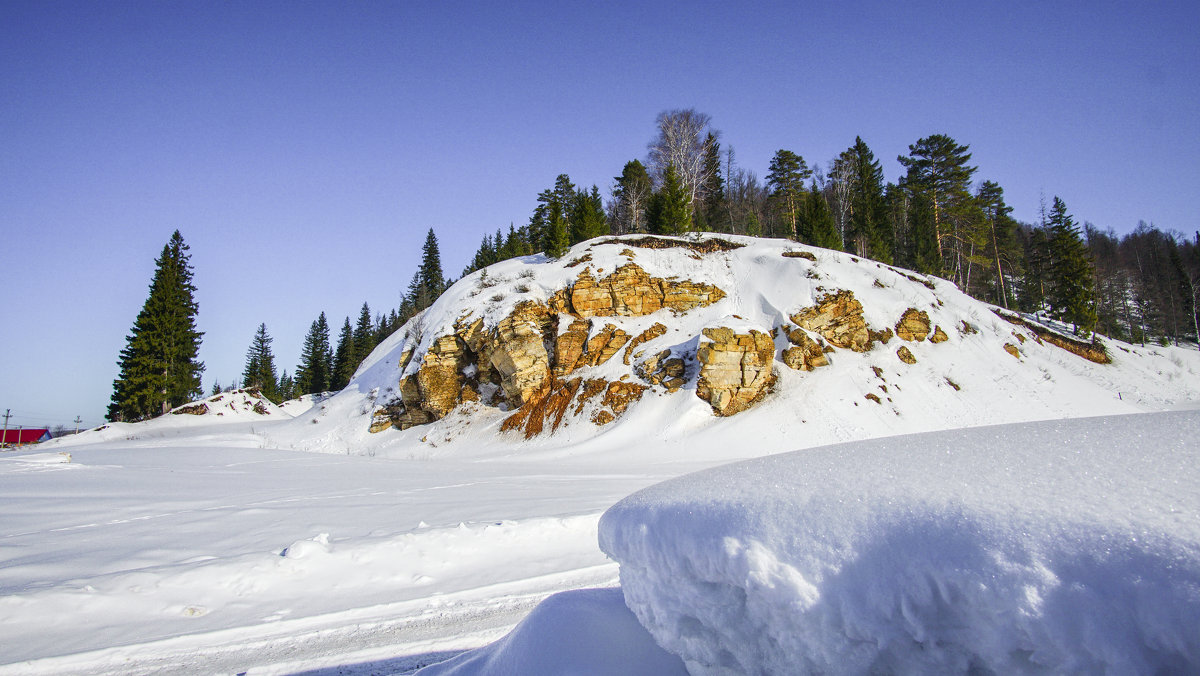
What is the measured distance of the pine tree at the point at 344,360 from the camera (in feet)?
164

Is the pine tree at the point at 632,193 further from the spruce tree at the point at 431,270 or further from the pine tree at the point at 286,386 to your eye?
the pine tree at the point at 286,386

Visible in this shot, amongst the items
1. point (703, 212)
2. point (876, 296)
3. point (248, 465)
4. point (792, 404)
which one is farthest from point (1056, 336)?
point (248, 465)

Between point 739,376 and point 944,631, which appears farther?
point 739,376

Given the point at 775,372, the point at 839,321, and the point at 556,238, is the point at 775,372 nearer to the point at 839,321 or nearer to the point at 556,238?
the point at 839,321

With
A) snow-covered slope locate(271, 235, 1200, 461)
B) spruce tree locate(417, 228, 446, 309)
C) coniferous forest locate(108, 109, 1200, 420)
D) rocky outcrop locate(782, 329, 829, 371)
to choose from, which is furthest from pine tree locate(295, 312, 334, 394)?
rocky outcrop locate(782, 329, 829, 371)

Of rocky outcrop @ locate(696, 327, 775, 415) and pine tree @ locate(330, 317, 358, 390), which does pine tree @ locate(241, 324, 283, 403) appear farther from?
rocky outcrop @ locate(696, 327, 775, 415)

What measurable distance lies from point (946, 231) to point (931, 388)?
20.0 meters

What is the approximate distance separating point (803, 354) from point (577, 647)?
72.0ft

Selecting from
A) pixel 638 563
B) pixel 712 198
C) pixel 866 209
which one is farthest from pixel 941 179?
pixel 638 563

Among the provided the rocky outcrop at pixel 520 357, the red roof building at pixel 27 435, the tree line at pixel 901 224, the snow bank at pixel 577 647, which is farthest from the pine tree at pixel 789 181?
the red roof building at pixel 27 435

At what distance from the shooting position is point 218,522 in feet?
21.3

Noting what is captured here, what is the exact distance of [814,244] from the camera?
34.0 metres

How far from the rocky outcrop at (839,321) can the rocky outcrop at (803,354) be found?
109 cm

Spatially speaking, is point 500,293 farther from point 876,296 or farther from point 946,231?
point 946,231
